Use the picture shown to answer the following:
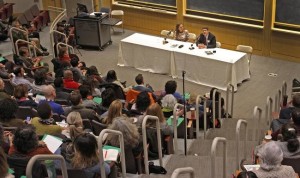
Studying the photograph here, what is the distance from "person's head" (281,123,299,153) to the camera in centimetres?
528

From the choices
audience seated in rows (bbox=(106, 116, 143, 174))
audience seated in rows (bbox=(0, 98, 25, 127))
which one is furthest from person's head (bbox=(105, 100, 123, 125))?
audience seated in rows (bbox=(0, 98, 25, 127))

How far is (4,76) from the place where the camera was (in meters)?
9.27

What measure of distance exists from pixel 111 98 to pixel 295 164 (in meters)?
3.22

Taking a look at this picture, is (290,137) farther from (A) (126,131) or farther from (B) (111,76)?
(B) (111,76)

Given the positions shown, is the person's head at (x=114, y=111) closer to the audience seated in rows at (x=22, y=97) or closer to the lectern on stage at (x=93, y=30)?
the audience seated in rows at (x=22, y=97)

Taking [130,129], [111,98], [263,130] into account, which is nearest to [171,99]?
[111,98]

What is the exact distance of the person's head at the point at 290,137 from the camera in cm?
528

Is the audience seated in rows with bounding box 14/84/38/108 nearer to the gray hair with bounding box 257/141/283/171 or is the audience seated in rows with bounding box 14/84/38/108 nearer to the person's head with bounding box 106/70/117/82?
the person's head with bounding box 106/70/117/82

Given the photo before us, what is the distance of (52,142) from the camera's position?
5.73 m

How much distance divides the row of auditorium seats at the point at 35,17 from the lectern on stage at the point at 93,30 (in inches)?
84.1

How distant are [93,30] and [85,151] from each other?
870 cm

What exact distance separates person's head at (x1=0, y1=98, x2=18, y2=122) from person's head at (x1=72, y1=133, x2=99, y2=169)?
1534 mm

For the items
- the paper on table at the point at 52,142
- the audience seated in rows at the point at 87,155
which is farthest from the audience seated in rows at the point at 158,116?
the audience seated in rows at the point at 87,155

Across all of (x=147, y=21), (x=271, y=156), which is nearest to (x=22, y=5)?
(x=147, y=21)
